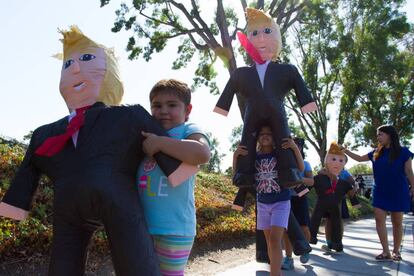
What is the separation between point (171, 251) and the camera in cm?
219

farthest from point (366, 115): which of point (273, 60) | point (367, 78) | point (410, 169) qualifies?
point (273, 60)

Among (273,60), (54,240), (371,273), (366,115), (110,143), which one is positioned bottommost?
(371,273)

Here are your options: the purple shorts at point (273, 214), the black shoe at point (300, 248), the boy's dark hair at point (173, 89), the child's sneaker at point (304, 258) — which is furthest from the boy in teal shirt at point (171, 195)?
the child's sneaker at point (304, 258)

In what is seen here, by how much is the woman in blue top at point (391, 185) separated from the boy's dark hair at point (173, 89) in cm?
365

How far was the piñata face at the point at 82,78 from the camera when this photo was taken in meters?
2.30

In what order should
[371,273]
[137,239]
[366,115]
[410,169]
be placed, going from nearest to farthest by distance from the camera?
[137,239]
[371,273]
[410,169]
[366,115]

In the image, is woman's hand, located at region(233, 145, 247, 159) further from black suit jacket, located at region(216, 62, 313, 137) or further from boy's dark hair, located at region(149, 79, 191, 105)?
boy's dark hair, located at region(149, 79, 191, 105)

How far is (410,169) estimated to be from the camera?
5.21 meters

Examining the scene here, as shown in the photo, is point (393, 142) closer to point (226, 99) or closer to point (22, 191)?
point (226, 99)

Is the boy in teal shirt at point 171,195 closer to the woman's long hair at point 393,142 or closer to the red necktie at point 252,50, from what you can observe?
the red necktie at point 252,50

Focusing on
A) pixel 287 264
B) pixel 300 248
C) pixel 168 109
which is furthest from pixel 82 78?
pixel 287 264

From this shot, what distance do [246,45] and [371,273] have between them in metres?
2.61

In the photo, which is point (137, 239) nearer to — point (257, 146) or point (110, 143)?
point (110, 143)

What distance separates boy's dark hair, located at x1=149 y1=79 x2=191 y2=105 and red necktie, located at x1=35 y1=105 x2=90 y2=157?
45cm
